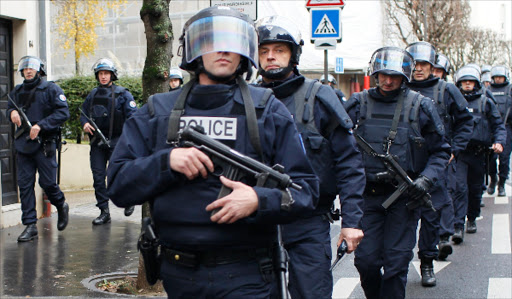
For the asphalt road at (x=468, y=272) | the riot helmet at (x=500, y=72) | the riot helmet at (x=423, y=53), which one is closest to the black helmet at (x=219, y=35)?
the asphalt road at (x=468, y=272)

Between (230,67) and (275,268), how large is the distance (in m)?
0.84

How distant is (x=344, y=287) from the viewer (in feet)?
21.6

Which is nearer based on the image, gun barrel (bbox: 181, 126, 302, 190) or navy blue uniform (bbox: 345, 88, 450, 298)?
gun barrel (bbox: 181, 126, 302, 190)

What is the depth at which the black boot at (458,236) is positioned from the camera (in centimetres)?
867

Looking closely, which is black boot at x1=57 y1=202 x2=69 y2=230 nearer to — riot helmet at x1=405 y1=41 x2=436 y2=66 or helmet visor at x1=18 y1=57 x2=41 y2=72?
helmet visor at x1=18 y1=57 x2=41 y2=72

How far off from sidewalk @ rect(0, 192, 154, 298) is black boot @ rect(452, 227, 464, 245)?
3.72m

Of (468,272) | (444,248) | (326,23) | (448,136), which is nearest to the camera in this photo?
(468,272)

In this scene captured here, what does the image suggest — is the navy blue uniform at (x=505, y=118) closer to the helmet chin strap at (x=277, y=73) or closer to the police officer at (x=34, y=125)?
the police officer at (x=34, y=125)

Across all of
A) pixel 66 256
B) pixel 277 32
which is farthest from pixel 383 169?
pixel 66 256

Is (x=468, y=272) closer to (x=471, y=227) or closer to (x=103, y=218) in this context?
(x=471, y=227)

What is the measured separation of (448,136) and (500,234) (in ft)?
8.20

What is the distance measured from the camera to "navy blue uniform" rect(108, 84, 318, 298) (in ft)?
9.28

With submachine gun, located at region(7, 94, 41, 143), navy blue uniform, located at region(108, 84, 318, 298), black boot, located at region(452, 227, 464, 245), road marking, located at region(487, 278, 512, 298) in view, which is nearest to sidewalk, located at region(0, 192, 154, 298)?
submachine gun, located at region(7, 94, 41, 143)

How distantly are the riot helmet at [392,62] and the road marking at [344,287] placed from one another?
2007 millimetres
